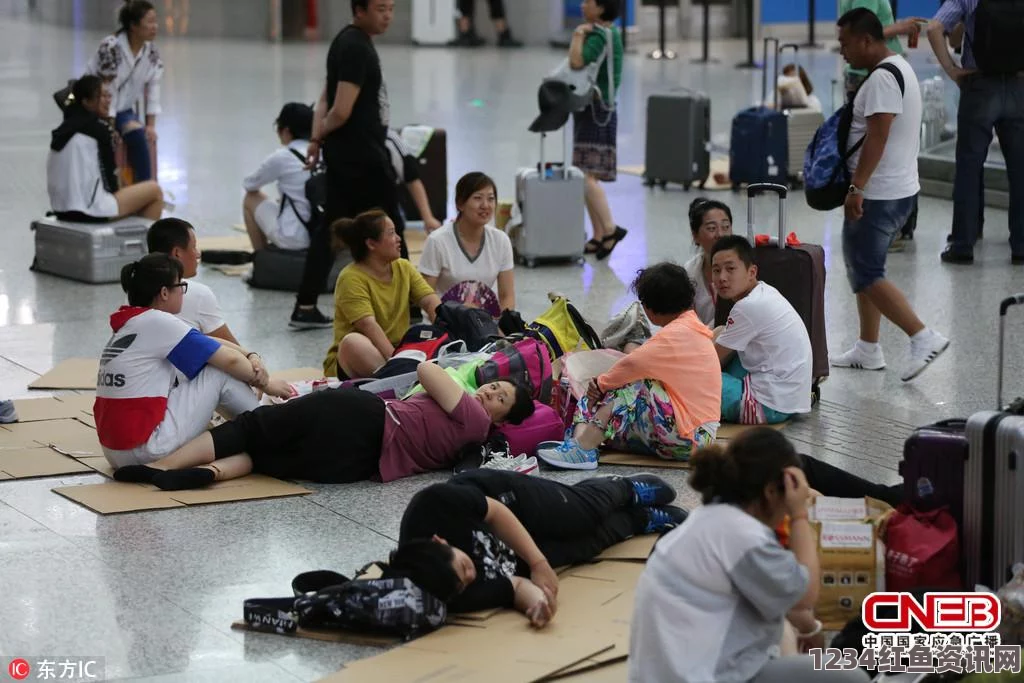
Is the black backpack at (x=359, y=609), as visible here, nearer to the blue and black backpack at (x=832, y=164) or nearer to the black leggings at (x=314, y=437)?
the black leggings at (x=314, y=437)

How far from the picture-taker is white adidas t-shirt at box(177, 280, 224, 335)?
6129 millimetres

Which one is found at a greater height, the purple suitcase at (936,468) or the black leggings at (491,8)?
the black leggings at (491,8)

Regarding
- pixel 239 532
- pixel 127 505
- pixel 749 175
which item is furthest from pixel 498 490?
pixel 749 175

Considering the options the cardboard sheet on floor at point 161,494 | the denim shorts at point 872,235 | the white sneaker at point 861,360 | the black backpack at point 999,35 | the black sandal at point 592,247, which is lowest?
the cardboard sheet on floor at point 161,494

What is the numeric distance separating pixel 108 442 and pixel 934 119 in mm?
8077

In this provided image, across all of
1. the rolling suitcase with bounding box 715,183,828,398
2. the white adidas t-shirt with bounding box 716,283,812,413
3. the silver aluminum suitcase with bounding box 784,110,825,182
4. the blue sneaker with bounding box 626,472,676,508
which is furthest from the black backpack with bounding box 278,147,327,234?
the silver aluminum suitcase with bounding box 784,110,825,182

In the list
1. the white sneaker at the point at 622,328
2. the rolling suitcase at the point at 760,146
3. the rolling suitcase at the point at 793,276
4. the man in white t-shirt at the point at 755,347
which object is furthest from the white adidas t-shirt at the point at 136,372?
the rolling suitcase at the point at 760,146

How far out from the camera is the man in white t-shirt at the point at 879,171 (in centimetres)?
674

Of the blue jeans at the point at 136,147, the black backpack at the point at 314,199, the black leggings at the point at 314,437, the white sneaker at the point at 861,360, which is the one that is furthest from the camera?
the blue jeans at the point at 136,147

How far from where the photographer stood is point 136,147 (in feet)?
34.2

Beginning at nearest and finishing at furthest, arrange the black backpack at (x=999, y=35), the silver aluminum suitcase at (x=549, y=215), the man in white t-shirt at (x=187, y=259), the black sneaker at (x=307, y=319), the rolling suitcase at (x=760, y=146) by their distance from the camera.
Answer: the man in white t-shirt at (x=187, y=259)
the black sneaker at (x=307, y=319)
the black backpack at (x=999, y=35)
the silver aluminum suitcase at (x=549, y=215)
the rolling suitcase at (x=760, y=146)

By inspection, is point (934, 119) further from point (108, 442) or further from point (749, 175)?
point (108, 442)

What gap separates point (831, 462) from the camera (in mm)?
5828

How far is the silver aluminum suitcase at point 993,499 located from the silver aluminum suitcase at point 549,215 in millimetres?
5460
